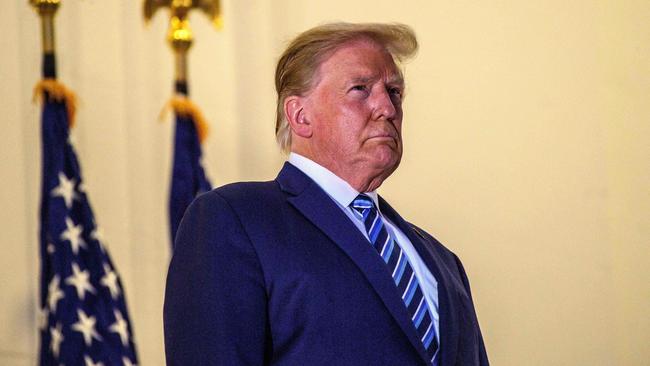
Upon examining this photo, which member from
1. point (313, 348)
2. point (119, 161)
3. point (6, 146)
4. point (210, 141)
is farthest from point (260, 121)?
point (313, 348)

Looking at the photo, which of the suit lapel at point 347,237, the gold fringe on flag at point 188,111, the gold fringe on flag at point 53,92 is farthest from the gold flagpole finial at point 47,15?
the suit lapel at point 347,237

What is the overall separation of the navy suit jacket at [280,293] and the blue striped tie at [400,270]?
0.13ft

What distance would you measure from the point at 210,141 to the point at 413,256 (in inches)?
108

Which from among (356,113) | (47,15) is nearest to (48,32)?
(47,15)

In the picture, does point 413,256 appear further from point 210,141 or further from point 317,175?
point 210,141

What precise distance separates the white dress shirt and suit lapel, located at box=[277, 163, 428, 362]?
0.04 meters

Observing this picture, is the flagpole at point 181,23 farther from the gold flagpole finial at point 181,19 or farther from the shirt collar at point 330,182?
the shirt collar at point 330,182

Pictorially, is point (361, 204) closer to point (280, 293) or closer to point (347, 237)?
Answer: point (347, 237)

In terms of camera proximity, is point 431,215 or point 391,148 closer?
point 391,148

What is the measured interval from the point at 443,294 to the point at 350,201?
28cm

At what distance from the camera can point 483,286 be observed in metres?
5.05

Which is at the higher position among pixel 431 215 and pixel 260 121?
pixel 260 121

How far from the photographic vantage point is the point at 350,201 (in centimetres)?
233

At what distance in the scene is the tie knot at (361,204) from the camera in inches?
92.1
